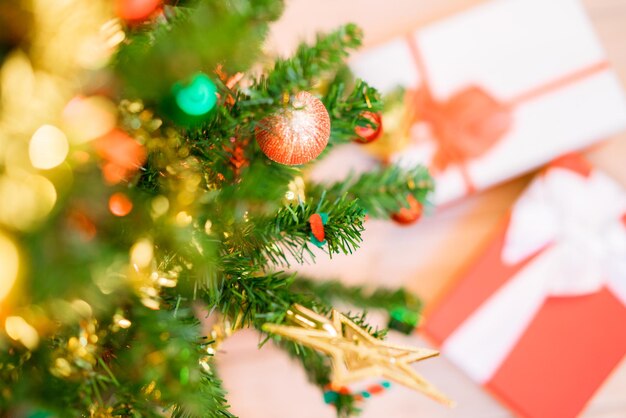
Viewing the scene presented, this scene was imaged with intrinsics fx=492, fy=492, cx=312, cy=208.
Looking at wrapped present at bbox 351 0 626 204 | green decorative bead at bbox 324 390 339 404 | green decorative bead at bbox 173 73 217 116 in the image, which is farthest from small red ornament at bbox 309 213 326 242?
wrapped present at bbox 351 0 626 204

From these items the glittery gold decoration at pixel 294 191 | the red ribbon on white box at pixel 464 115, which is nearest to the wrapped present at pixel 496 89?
the red ribbon on white box at pixel 464 115

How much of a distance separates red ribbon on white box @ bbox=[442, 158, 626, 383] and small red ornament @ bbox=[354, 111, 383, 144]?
13.5 inches

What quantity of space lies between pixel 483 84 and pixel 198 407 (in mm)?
660

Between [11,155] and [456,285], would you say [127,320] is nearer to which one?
[11,155]

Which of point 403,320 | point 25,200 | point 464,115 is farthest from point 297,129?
point 464,115

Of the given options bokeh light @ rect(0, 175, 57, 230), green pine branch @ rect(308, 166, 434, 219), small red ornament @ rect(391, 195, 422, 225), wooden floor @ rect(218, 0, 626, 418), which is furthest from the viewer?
wooden floor @ rect(218, 0, 626, 418)

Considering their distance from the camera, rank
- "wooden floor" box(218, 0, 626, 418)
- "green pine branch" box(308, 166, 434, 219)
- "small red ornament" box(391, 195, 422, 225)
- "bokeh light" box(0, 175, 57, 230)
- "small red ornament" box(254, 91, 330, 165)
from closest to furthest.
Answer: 1. "bokeh light" box(0, 175, 57, 230)
2. "small red ornament" box(254, 91, 330, 165)
3. "green pine branch" box(308, 166, 434, 219)
4. "small red ornament" box(391, 195, 422, 225)
5. "wooden floor" box(218, 0, 626, 418)

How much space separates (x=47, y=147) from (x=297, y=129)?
18cm

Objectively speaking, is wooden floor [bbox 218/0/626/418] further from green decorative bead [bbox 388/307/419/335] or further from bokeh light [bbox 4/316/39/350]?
bokeh light [bbox 4/316/39/350]

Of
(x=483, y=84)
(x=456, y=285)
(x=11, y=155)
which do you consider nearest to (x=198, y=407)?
(x=11, y=155)

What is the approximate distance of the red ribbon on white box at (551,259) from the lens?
0.75 metres

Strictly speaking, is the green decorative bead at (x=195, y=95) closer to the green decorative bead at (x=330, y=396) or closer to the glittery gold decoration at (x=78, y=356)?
the glittery gold decoration at (x=78, y=356)

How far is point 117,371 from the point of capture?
1.20ft

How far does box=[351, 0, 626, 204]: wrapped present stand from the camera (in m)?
0.77
